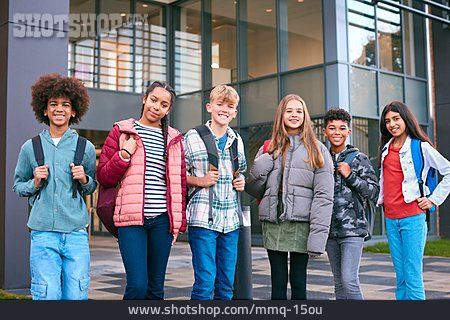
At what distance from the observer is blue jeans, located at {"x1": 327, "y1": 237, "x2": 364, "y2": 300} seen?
425 cm

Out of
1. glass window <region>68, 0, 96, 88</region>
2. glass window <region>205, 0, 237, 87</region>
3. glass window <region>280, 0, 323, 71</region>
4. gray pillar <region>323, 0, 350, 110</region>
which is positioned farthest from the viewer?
glass window <region>68, 0, 96, 88</region>

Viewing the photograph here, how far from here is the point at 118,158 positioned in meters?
3.84

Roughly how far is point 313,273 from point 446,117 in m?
8.18

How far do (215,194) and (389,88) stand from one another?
10.8 m

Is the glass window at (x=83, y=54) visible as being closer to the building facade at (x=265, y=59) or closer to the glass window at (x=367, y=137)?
the building facade at (x=265, y=59)

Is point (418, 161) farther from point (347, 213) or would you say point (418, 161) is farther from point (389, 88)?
point (389, 88)

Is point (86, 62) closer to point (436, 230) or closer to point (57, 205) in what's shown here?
point (436, 230)

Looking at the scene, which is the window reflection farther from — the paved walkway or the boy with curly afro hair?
the boy with curly afro hair

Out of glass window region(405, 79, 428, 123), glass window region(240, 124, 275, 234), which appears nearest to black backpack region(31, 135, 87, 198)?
glass window region(240, 124, 275, 234)

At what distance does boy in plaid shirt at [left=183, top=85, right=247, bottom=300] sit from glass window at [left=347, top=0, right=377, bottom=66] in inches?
372

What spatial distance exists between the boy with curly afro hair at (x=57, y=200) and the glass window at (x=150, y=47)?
42.3ft

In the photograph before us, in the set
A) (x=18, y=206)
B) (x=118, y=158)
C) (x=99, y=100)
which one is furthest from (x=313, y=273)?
(x=99, y=100)

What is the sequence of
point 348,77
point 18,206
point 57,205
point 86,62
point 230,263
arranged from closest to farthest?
point 57,205
point 230,263
point 18,206
point 348,77
point 86,62

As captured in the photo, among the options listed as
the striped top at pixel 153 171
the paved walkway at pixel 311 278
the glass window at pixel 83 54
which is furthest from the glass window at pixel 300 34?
the striped top at pixel 153 171
